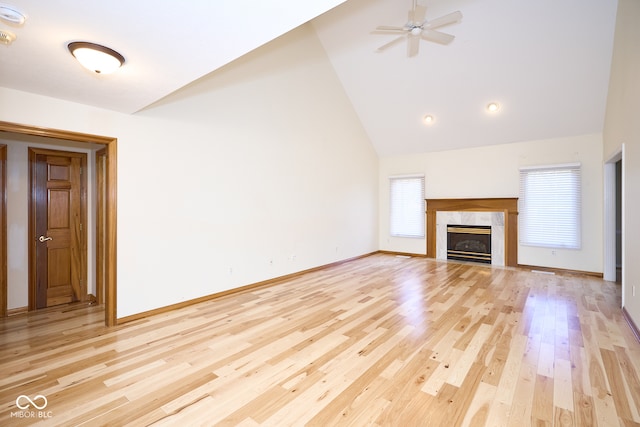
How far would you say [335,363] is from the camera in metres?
2.45

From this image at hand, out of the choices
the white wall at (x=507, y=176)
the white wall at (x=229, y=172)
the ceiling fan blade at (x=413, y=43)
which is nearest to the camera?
the white wall at (x=229, y=172)

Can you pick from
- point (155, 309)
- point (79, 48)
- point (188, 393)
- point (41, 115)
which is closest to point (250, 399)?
point (188, 393)

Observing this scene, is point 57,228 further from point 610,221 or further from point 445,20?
point 610,221

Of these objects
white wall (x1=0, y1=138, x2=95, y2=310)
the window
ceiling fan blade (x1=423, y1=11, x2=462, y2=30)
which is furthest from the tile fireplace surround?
white wall (x1=0, y1=138, x2=95, y2=310)

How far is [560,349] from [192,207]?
430 cm

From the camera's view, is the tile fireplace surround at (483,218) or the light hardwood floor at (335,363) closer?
the light hardwood floor at (335,363)

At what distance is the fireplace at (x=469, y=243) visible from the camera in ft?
21.5

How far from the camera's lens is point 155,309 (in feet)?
11.7

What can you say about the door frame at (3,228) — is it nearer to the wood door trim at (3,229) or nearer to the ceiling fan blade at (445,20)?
the wood door trim at (3,229)

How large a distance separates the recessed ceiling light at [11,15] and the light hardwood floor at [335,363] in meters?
2.38

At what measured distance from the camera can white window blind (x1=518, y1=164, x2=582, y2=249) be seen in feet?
18.2

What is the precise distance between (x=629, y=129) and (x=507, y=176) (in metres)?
3.04

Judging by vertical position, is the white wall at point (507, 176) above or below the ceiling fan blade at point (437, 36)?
below

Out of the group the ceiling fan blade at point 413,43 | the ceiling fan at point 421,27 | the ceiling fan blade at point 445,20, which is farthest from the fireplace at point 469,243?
the ceiling fan blade at point 445,20
